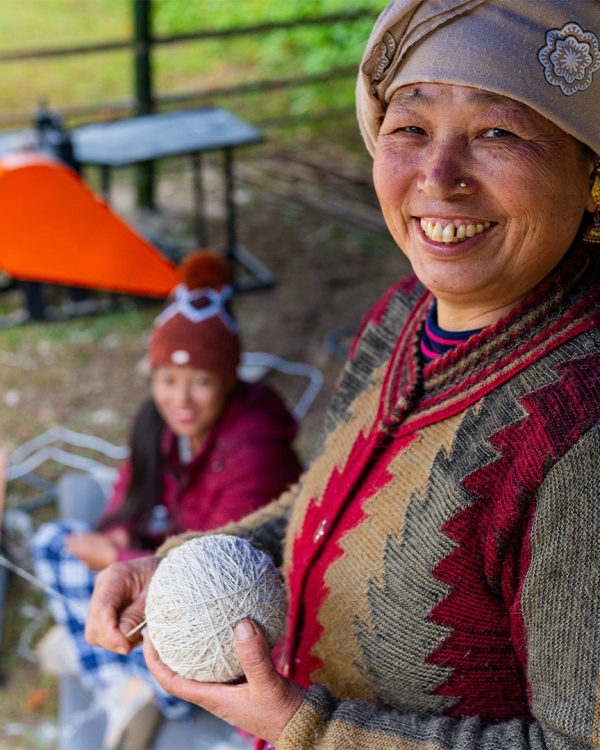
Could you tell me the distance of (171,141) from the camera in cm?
501

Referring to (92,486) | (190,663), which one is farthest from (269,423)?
(190,663)

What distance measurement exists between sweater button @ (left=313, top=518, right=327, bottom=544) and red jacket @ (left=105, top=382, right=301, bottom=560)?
1192 mm

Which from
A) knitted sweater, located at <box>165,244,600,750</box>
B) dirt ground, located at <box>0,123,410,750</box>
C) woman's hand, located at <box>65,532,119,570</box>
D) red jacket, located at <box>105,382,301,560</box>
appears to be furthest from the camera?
dirt ground, located at <box>0,123,410,750</box>

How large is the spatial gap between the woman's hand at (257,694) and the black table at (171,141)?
12.6 ft

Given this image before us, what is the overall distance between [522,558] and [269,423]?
175 centimetres

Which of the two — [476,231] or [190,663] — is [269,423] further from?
[476,231]

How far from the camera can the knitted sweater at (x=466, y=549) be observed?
3.39ft

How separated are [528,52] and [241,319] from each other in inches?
167

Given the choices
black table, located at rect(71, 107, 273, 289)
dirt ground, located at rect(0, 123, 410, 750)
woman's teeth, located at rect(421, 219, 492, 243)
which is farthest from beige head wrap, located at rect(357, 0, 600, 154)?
black table, located at rect(71, 107, 273, 289)

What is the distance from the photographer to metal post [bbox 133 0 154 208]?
5668 millimetres

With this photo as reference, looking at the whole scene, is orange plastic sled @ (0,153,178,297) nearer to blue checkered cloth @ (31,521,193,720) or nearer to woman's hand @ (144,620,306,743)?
blue checkered cloth @ (31,521,193,720)

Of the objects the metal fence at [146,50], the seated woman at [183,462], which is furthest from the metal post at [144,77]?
the seated woman at [183,462]

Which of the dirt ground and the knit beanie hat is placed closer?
the knit beanie hat

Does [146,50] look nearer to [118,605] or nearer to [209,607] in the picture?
[118,605]
